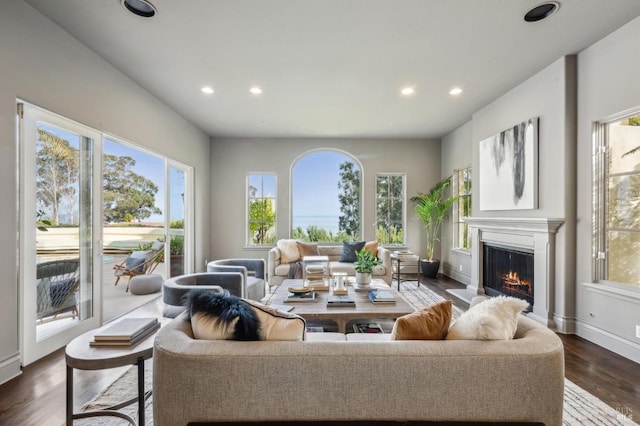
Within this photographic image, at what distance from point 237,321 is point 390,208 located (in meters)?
5.97

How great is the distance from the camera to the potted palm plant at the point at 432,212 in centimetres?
639

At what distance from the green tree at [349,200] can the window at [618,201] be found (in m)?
4.57

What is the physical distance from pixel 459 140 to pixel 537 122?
7.84ft

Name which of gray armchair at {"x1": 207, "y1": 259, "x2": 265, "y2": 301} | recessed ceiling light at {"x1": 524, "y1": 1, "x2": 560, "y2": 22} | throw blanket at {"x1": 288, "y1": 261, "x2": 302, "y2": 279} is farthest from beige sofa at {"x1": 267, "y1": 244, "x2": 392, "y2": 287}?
recessed ceiling light at {"x1": 524, "y1": 1, "x2": 560, "y2": 22}

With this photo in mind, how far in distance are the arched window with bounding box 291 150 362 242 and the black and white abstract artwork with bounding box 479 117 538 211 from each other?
2895 millimetres

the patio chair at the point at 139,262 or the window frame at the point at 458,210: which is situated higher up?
the window frame at the point at 458,210

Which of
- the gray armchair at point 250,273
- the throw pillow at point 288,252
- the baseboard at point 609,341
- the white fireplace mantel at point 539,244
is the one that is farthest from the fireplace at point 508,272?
the gray armchair at point 250,273

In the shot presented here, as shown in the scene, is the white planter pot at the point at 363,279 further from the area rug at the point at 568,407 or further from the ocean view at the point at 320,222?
the ocean view at the point at 320,222

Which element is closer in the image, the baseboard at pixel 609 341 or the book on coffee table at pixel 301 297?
the baseboard at pixel 609 341

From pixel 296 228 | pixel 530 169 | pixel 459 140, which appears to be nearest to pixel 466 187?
pixel 459 140

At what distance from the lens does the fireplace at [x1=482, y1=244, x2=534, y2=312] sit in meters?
3.89

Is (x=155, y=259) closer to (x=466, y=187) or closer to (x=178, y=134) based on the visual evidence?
(x=178, y=134)

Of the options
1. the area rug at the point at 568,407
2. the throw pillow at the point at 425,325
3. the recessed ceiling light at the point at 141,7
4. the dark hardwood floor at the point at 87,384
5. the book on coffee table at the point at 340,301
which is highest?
the recessed ceiling light at the point at 141,7

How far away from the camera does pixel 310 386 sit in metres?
1.29
